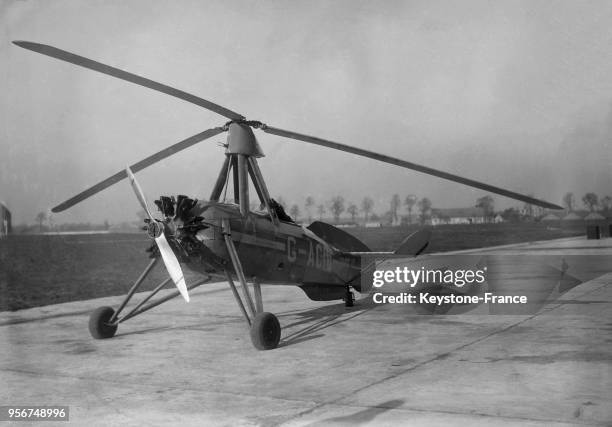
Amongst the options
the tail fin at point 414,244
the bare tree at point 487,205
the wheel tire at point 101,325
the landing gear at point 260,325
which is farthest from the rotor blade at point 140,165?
the bare tree at point 487,205

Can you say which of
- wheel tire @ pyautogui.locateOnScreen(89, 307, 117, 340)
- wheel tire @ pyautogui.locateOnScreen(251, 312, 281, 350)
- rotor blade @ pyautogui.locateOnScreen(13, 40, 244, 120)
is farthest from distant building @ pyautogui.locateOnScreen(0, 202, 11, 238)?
wheel tire @ pyautogui.locateOnScreen(251, 312, 281, 350)

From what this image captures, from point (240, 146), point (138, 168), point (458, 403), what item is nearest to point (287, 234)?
point (240, 146)

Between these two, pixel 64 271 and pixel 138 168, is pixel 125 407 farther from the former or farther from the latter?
pixel 64 271

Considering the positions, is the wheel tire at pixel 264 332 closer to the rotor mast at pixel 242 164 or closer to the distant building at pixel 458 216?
the rotor mast at pixel 242 164

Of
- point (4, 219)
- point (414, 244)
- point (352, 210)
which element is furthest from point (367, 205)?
point (4, 219)

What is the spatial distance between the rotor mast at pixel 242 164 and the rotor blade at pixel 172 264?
1539 millimetres

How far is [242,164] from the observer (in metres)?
9.97

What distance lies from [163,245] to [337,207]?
5841mm

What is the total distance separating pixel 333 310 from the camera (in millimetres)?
13508

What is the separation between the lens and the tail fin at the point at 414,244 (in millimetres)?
12781

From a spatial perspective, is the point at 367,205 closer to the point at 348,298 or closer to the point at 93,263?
the point at 348,298

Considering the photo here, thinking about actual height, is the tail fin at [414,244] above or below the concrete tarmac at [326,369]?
above

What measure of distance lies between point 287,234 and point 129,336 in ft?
10.3

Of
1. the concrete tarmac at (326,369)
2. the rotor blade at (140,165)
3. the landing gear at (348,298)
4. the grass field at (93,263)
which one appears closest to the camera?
the concrete tarmac at (326,369)
